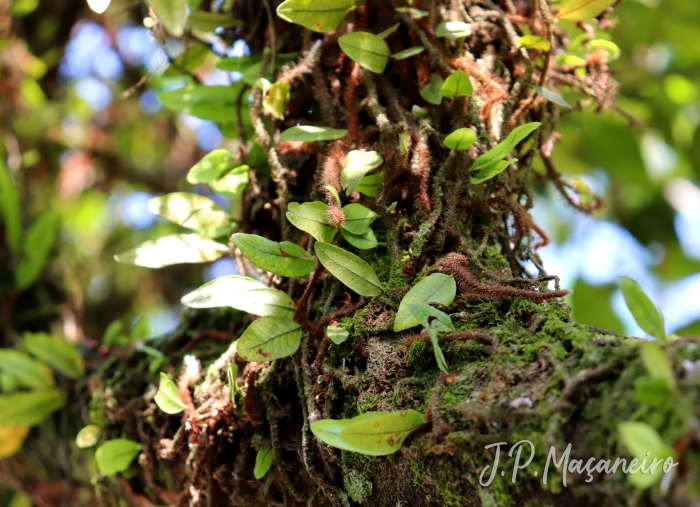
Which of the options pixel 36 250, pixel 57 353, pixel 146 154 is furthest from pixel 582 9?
pixel 146 154

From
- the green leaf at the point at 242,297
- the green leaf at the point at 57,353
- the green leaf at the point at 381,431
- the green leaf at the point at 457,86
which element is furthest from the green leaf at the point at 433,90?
the green leaf at the point at 57,353

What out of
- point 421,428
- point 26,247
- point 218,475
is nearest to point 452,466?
point 421,428

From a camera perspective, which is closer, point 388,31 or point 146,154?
point 388,31

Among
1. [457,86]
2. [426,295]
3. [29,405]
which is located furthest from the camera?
[29,405]

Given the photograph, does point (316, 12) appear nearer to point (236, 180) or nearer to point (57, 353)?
point (236, 180)

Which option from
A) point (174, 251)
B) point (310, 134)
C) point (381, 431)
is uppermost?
point (310, 134)

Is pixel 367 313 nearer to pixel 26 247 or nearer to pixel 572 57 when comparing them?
pixel 572 57

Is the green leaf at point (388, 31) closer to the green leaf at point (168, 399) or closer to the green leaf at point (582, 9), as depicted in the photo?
the green leaf at point (582, 9)
